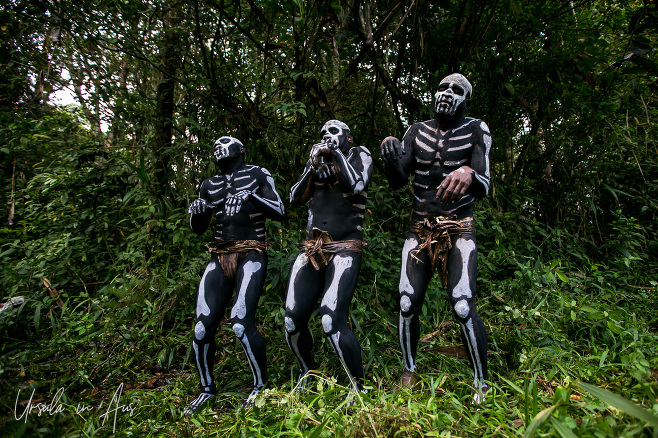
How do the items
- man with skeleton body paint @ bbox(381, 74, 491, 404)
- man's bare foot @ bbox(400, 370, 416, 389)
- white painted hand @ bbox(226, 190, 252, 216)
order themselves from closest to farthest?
man with skeleton body paint @ bbox(381, 74, 491, 404)
man's bare foot @ bbox(400, 370, 416, 389)
white painted hand @ bbox(226, 190, 252, 216)

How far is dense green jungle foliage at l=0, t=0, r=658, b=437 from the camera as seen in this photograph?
11.8 feet

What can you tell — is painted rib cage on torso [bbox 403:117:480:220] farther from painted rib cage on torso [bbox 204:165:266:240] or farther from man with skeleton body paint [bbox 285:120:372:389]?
painted rib cage on torso [bbox 204:165:266:240]

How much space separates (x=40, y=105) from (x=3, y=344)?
424cm

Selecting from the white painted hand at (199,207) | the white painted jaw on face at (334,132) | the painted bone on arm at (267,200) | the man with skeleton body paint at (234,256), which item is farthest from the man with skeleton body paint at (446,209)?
the white painted hand at (199,207)

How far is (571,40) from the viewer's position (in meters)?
5.01

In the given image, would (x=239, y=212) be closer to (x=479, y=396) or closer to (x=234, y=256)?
(x=234, y=256)

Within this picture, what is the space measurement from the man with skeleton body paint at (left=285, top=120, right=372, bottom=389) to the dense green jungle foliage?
63 centimetres

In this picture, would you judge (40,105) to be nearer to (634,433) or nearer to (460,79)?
(460,79)

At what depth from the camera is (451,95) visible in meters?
3.04

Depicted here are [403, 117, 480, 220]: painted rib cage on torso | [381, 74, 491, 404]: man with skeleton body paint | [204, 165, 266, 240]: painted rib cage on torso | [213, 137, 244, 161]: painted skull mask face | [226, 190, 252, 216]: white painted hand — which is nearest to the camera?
[381, 74, 491, 404]: man with skeleton body paint

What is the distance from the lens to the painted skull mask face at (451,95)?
120 inches

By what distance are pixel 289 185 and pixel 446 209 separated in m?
2.53

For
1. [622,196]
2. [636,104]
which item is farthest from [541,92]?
[622,196]

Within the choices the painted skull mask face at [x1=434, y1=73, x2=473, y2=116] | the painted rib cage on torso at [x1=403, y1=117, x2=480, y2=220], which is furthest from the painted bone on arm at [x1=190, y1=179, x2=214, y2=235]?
the painted skull mask face at [x1=434, y1=73, x2=473, y2=116]
